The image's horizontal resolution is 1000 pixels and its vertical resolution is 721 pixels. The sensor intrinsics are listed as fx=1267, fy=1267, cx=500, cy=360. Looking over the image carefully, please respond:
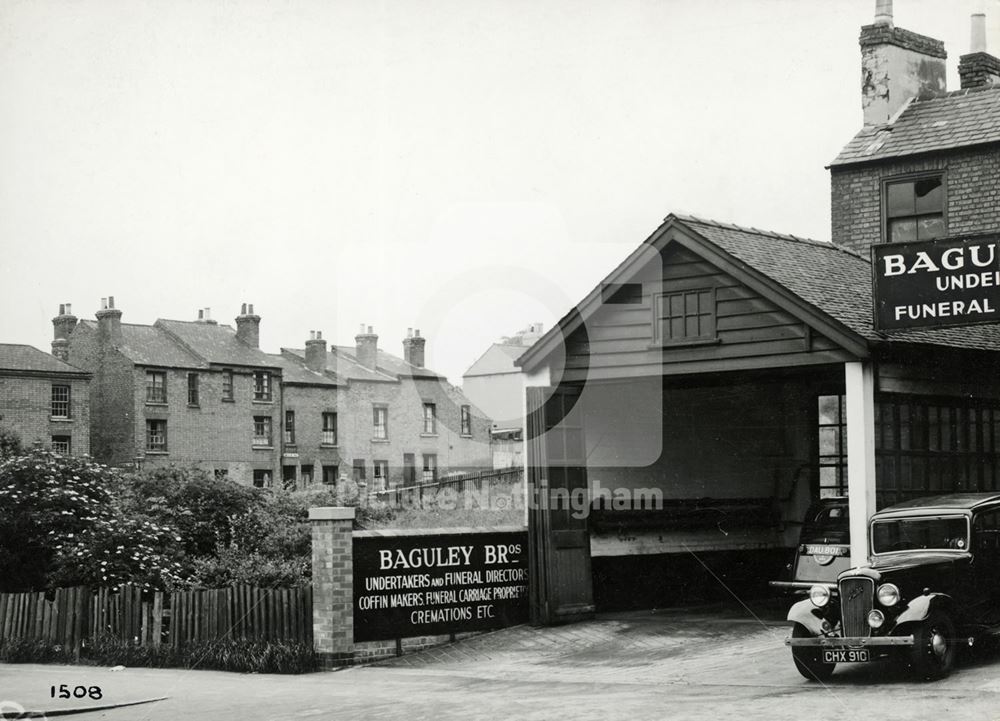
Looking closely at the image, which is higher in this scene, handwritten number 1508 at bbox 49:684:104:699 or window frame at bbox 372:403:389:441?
window frame at bbox 372:403:389:441

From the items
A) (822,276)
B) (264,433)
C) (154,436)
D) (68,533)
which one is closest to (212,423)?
(154,436)

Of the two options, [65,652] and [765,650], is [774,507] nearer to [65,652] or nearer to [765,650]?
[765,650]

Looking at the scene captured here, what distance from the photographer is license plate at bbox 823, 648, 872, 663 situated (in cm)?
1213

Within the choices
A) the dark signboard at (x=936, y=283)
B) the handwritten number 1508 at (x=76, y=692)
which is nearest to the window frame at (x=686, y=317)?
the dark signboard at (x=936, y=283)

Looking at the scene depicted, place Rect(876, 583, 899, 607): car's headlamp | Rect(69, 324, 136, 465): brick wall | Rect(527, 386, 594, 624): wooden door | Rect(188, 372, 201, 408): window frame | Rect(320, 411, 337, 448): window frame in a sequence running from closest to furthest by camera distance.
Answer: Rect(876, 583, 899, 607): car's headlamp < Rect(527, 386, 594, 624): wooden door < Rect(69, 324, 136, 465): brick wall < Rect(188, 372, 201, 408): window frame < Rect(320, 411, 337, 448): window frame

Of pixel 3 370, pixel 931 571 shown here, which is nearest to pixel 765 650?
pixel 931 571

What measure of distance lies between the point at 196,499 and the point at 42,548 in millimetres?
7452

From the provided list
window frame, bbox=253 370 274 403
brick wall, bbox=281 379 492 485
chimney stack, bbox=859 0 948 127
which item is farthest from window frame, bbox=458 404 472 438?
chimney stack, bbox=859 0 948 127

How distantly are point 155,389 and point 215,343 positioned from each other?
4.76m

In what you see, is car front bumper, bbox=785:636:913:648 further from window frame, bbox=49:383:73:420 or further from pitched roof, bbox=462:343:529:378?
window frame, bbox=49:383:73:420

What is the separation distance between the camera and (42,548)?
23.3 metres

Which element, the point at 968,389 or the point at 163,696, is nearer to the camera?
the point at 163,696

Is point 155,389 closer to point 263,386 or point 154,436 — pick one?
point 154,436

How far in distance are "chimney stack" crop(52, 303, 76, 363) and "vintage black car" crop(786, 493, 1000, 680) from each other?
178 feet
